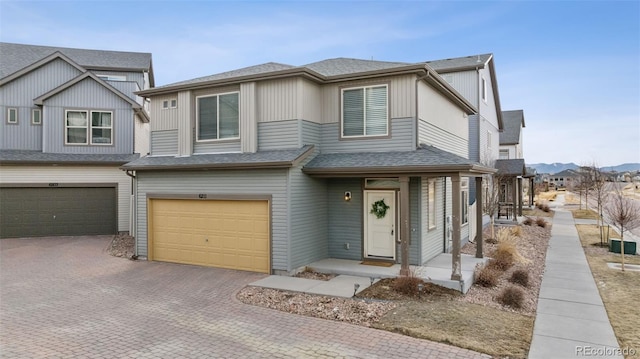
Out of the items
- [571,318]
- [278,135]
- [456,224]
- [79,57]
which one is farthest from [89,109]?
[571,318]

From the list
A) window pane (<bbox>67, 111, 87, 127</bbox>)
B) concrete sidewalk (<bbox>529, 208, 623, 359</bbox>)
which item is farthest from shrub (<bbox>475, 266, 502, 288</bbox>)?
window pane (<bbox>67, 111, 87, 127</bbox>)

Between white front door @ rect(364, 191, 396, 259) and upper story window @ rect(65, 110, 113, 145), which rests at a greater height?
upper story window @ rect(65, 110, 113, 145)

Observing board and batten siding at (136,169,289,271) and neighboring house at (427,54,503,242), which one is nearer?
board and batten siding at (136,169,289,271)

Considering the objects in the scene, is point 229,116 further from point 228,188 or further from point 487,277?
point 487,277

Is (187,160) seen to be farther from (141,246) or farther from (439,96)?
(439,96)

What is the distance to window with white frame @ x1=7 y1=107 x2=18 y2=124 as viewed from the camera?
59.6 ft

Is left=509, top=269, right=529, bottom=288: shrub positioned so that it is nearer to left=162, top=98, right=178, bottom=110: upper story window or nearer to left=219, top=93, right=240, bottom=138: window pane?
left=219, top=93, right=240, bottom=138: window pane

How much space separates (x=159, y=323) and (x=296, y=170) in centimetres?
523

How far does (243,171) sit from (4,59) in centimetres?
1943

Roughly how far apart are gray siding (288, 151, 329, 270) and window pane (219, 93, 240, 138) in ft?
8.74

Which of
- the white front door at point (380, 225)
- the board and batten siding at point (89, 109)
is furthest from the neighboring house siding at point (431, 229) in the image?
the board and batten siding at point (89, 109)

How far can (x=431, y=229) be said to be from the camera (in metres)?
12.3

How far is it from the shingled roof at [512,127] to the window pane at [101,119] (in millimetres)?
32879

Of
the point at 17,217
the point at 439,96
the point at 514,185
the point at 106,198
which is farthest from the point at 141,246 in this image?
the point at 514,185
